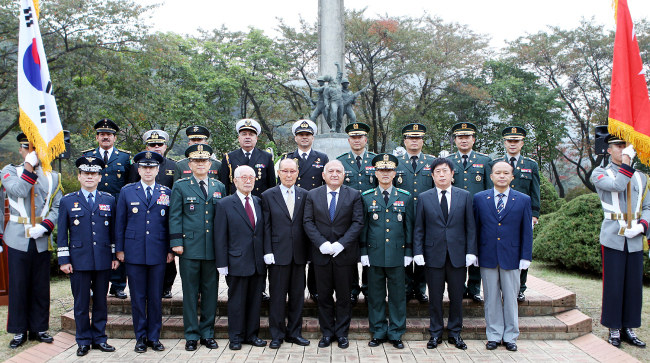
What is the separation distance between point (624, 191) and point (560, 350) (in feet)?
6.24

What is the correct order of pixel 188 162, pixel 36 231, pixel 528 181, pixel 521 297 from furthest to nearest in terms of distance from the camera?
pixel 188 162 < pixel 528 181 < pixel 521 297 < pixel 36 231

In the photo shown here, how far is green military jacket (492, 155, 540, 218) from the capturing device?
588 centimetres

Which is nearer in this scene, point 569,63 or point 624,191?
point 624,191

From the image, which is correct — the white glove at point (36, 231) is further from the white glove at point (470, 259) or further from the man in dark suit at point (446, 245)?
the white glove at point (470, 259)

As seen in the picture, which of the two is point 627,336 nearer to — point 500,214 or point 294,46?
point 500,214

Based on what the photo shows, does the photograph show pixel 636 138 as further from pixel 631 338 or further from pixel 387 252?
pixel 387 252

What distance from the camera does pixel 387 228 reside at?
16.6 ft

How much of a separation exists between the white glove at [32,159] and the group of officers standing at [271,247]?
0.04 ft

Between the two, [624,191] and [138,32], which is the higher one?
[138,32]

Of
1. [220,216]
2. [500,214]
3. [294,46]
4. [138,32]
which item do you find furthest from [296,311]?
[294,46]

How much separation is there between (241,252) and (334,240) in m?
0.98

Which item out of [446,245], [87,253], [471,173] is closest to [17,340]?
[87,253]

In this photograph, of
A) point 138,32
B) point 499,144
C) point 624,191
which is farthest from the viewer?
point 499,144

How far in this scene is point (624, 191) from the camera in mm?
5324
